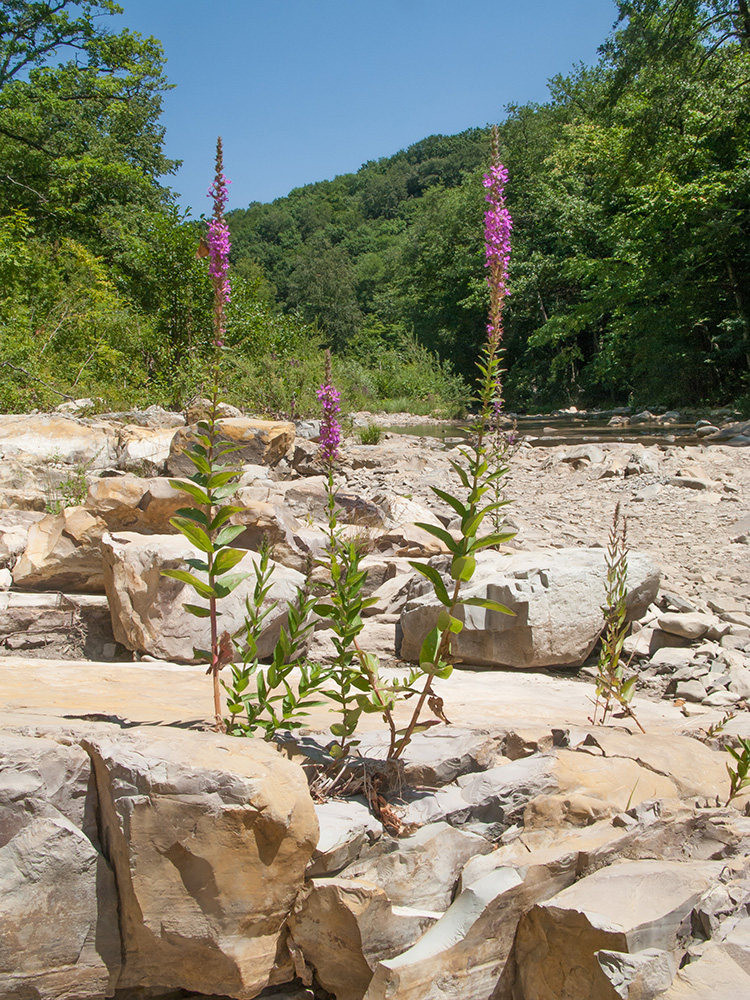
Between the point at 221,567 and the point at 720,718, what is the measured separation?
2777mm

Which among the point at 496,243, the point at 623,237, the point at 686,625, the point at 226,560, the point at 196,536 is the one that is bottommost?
the point at 686,625

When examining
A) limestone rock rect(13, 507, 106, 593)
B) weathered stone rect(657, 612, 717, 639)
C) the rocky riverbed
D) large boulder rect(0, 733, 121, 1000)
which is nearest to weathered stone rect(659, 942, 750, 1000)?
the rocky riverbed

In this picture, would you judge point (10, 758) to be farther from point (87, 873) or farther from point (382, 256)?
point (382, 256)

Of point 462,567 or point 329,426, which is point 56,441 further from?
point 462,567

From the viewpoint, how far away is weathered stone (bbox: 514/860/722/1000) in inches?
85.8

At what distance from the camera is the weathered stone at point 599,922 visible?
2180 millimetres

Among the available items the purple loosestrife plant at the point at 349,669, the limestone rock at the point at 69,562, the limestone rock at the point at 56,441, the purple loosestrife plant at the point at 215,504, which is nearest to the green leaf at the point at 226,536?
the purple loosestrife plant at the point at 215,504

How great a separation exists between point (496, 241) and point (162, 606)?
8.84 ft

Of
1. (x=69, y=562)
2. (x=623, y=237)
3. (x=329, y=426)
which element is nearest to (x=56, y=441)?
(x=69, y=562)

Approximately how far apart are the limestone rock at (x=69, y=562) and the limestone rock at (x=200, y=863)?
116 inches

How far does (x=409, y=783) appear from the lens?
9.53ft

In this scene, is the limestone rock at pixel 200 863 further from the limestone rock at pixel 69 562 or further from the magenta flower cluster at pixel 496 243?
the limestone rock at pixel 69 562

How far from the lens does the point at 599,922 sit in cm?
221

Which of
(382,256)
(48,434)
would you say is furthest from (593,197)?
(382,256)
